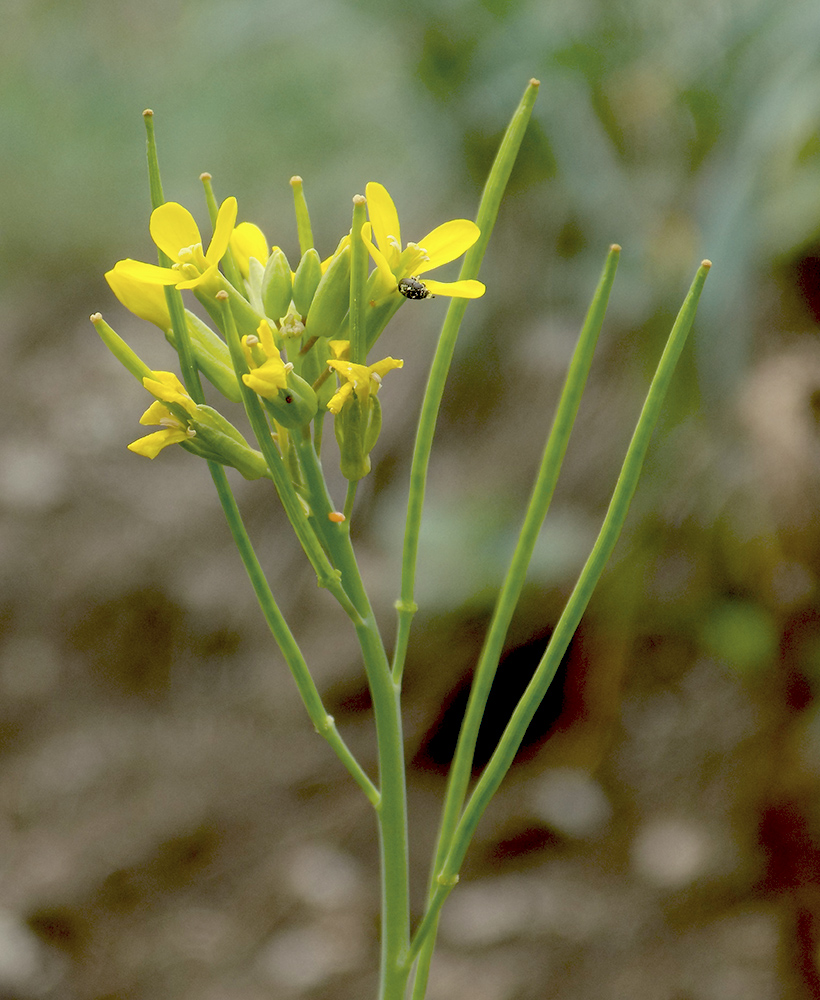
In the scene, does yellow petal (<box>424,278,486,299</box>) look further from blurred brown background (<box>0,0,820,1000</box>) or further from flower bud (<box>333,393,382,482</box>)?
blurred brown background (<box>0,0,820,1000</box>)

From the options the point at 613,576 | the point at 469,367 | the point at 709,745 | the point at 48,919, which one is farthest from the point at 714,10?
the point at 48,919

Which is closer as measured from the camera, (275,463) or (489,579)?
(275,463)

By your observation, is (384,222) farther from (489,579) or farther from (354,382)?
(489,579)

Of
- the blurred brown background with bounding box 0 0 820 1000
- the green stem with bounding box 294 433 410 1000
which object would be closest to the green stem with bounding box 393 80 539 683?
the green stem with bounding box 294 433 410 1000

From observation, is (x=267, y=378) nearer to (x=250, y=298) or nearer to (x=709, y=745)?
(x=250, y=298)

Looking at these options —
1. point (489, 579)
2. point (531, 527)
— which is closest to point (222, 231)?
point (531, 527)

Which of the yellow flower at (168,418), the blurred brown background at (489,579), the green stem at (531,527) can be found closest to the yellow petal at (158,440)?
the yellow flower at (168,418)
